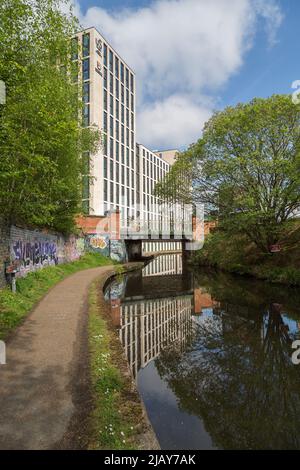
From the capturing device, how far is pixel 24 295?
1069 centimetres

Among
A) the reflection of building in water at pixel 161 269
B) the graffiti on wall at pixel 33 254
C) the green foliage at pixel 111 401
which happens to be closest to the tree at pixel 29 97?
the graffiti on wall at pixel 33 254

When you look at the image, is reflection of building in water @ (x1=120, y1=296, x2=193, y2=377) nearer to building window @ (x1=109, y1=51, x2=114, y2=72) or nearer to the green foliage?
the green foliage

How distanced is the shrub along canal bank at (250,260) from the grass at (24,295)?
1121cm

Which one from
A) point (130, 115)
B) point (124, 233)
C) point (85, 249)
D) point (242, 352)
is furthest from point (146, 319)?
point (130, 115)

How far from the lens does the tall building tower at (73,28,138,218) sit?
50000 millimetres

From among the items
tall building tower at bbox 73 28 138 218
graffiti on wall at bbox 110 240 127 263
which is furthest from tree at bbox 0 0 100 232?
tall building tower at bbox 73 28 138 218

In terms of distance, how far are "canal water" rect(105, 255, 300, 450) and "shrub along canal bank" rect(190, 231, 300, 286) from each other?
4.51 metres

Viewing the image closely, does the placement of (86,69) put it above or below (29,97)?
above

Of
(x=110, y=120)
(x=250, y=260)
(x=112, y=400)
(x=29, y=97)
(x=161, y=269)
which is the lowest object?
(x=161, y=269)

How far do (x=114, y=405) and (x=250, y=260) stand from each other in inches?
836

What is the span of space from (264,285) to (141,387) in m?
13.4

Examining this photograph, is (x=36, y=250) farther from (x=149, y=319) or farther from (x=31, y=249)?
(x=149, y=319)

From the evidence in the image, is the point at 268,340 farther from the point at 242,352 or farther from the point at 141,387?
the point at 141,387

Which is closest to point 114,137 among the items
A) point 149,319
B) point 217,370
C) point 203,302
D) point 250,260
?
point 250,260
